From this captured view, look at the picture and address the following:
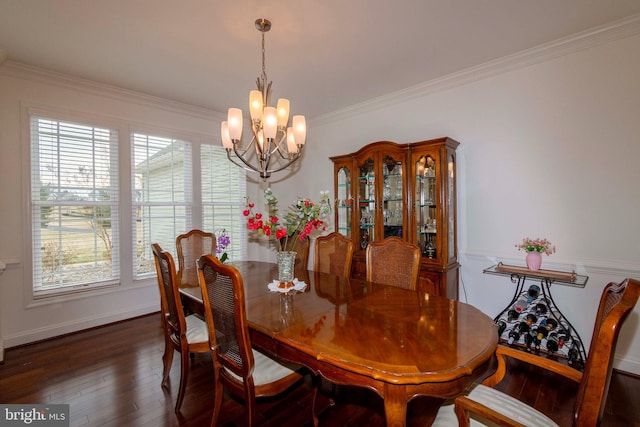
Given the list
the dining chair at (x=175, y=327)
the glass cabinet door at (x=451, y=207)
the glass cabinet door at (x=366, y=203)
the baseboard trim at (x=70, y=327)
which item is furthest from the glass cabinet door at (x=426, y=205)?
the baseboard trim at (x=70, y=327)

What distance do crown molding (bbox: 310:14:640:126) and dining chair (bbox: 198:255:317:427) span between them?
3049 millimetres

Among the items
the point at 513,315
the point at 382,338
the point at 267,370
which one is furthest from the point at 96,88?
the point at 513,315

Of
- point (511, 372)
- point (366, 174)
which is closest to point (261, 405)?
point (511, 372)

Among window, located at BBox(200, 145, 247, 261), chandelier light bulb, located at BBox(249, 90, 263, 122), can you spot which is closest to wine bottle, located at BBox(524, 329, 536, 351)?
chandelier light bulb, located at BBox(249, 90, 263, 122)

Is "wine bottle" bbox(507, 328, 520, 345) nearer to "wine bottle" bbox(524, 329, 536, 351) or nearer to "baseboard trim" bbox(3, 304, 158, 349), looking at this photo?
"wine bottle" bbox(524, 329, 536, 351)

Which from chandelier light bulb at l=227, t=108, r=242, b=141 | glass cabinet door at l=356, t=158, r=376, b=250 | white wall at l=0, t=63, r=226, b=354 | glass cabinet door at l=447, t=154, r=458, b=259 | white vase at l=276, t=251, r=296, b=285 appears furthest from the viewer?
glass cabinet door at l=356, t=158, r=376, b=250

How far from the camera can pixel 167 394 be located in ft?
7.12

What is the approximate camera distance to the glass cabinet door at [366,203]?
3.59 metres

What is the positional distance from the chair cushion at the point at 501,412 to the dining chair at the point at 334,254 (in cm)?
134

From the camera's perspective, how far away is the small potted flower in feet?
8.39

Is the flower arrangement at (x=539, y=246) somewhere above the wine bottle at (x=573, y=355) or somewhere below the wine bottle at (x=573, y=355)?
above

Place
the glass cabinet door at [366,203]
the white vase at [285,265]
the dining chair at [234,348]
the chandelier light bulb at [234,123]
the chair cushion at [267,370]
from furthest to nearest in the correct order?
the glass cabinet door at [366,203], the chandelier light bulb at [234,123], the white vase at [285,265], the chair cushion at [267,370], the dining chair at [234,348]

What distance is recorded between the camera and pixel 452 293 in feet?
10.2

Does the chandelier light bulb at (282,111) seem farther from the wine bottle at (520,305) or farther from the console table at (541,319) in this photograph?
the wine bottle at (520,305)
